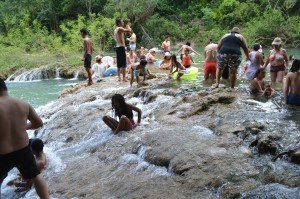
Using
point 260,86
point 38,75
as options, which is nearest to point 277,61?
point 260,86

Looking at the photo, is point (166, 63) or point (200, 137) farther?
point (166, 63)

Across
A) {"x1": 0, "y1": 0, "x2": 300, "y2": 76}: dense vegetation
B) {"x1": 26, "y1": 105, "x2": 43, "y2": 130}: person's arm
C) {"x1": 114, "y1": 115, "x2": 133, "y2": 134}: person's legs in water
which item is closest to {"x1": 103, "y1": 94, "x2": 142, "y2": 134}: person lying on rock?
{"x1": 114, "y1": 115, "x2": 133, "y2": 134}: person's legs in water

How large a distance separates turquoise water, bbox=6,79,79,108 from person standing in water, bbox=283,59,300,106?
9.66m

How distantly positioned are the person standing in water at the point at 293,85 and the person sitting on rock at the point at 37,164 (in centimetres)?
459

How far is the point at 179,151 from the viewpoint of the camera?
5047 mm

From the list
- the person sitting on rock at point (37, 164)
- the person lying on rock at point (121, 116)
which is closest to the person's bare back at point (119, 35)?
the person lying on rock at point (121, 116)

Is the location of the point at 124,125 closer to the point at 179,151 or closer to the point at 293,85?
the point at 179,151

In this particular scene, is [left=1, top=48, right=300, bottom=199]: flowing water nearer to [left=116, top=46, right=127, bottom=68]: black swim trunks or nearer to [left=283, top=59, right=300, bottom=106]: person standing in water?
[left=283, top=59, right=300, bottom=106]: person standing in water

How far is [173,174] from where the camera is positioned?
4.55m

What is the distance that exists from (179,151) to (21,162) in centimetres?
225

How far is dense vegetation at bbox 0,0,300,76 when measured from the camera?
25.5m

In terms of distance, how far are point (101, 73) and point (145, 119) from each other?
284 inches

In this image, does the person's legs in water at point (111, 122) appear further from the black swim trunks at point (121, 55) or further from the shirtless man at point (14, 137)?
the black swim trunks at point (121, 55)

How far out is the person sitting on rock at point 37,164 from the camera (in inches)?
205
